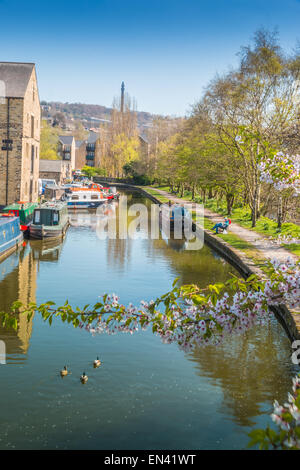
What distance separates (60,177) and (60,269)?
1758 inches

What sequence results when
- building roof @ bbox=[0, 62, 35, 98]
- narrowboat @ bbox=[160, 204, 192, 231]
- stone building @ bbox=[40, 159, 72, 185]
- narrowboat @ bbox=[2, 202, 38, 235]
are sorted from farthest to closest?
stone building @ bbox=[40, 159, 72, 185], building roof @ bbox=[0, 62, 35, 98], narrowboat @ bbox=[160, 204, 192, 231], narrowboat @ bbox=[2, 202, 38, 235]

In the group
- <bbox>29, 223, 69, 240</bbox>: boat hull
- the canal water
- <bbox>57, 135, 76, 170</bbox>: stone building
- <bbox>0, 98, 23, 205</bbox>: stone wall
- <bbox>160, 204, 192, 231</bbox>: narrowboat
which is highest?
<bbox>57, 135, 76, 170</bbox>: stone building

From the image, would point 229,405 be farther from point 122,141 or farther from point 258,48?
point 122,141

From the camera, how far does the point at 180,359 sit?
11438mm

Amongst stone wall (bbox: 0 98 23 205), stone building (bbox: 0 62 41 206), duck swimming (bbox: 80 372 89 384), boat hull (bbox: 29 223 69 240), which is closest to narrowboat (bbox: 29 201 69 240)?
boat hull (bbox: 29 223 69 240)

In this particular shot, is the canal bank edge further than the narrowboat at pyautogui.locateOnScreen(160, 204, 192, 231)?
No

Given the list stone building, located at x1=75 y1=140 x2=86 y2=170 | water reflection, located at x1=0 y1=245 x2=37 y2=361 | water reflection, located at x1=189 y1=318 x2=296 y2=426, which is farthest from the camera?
stone building, located at x1=75 y1=140 x2=86 y2=170

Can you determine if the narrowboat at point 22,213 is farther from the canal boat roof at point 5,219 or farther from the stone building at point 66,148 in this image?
the stone building at point 66,148

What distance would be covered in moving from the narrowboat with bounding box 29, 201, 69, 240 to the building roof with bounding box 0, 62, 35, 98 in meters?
9.26

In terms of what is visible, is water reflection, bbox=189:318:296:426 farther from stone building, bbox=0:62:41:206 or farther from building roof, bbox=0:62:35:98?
building roof, bbox=0:62:35:98

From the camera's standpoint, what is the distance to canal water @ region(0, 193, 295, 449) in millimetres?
8055

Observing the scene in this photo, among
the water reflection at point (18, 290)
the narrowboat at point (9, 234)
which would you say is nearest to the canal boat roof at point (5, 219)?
the narrowboat at point (9, 234)
